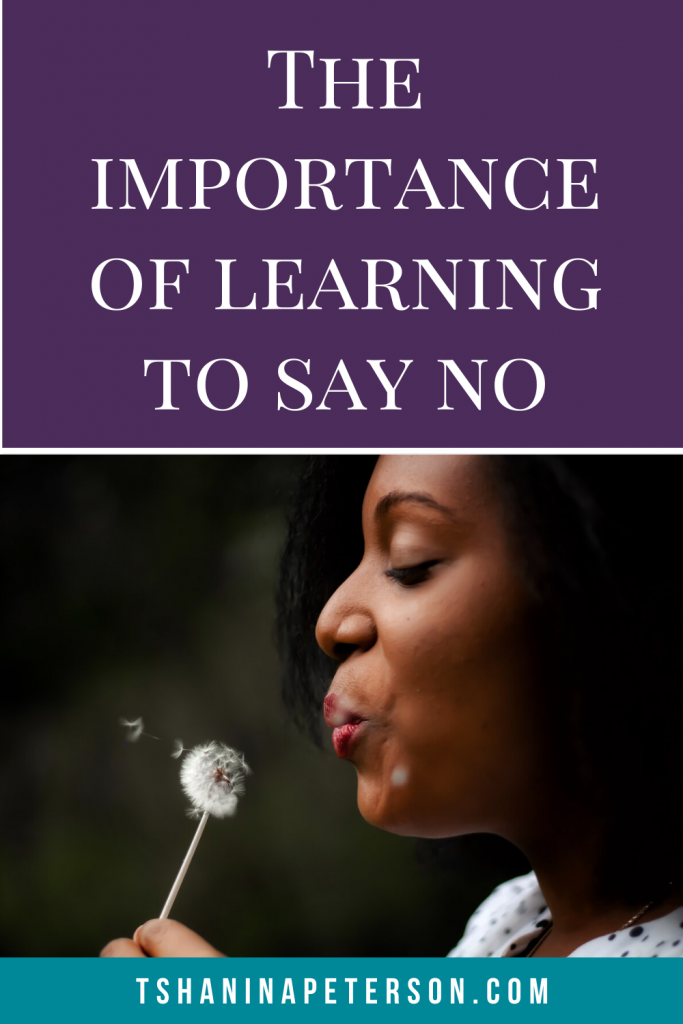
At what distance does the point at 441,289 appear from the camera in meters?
0.84

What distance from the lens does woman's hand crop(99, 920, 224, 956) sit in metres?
0.65

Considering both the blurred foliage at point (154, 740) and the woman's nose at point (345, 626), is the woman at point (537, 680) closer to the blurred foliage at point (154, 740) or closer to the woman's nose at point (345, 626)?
the woman's nose at point (345, 626)

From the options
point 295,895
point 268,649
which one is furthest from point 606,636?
point 295,895

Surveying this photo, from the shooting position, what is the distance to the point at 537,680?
0.62 metres

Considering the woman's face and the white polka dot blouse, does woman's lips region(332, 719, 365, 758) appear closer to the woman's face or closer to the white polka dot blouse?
the woman's face

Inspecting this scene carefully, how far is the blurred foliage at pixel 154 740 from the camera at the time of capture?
1.37m

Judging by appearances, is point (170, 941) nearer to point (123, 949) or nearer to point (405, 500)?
point (123, 949)

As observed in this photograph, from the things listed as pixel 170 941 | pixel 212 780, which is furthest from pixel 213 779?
pixel 170 941

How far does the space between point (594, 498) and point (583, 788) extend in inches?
8.7

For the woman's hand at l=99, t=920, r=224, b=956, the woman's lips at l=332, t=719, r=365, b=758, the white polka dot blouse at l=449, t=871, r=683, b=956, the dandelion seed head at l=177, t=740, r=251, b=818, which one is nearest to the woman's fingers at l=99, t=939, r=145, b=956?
the woman's hand at l=99, t=920, r=224, b=956

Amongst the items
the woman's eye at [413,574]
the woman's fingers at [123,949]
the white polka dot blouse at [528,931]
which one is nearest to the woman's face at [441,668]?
the woman's eye at [413,574]

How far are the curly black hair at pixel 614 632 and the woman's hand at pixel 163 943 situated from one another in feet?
1.04

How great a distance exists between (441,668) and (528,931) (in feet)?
1.09

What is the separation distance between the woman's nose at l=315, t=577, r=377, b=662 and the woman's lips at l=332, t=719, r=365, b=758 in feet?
0.20
